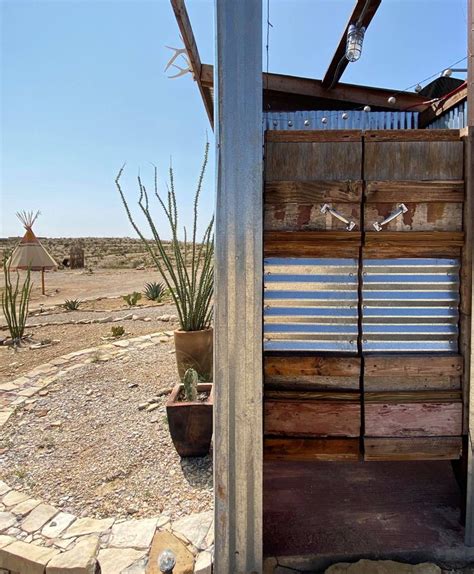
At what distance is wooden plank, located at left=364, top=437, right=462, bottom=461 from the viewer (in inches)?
63.1

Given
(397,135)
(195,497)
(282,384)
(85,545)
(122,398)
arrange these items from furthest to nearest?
(122,398) → (195,497) → (85,545) → (282,384) → (397,135)

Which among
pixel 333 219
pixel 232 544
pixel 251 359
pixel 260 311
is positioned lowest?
pixel 232 544

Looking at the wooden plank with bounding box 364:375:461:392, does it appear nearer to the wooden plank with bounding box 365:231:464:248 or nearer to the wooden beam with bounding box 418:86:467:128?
the wooden plank with bounding box 365:231:464:248

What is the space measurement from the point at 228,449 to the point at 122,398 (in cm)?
228

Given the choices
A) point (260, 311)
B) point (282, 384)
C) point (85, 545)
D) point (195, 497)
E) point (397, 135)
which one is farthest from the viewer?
point (195, 497)

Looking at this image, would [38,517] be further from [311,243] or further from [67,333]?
[67,333]

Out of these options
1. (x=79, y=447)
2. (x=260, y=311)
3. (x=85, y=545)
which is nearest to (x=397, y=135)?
(x=260, y=311)

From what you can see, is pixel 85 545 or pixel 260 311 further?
pixel 85 545

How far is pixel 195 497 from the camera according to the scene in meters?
2.10

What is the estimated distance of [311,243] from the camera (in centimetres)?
154

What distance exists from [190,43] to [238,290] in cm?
195

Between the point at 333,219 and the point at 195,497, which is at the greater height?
the point at 333,219

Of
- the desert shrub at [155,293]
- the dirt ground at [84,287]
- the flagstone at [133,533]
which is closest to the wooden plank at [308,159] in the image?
the flagstone at [133,533]

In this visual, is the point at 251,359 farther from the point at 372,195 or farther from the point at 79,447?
the point at 79,447
